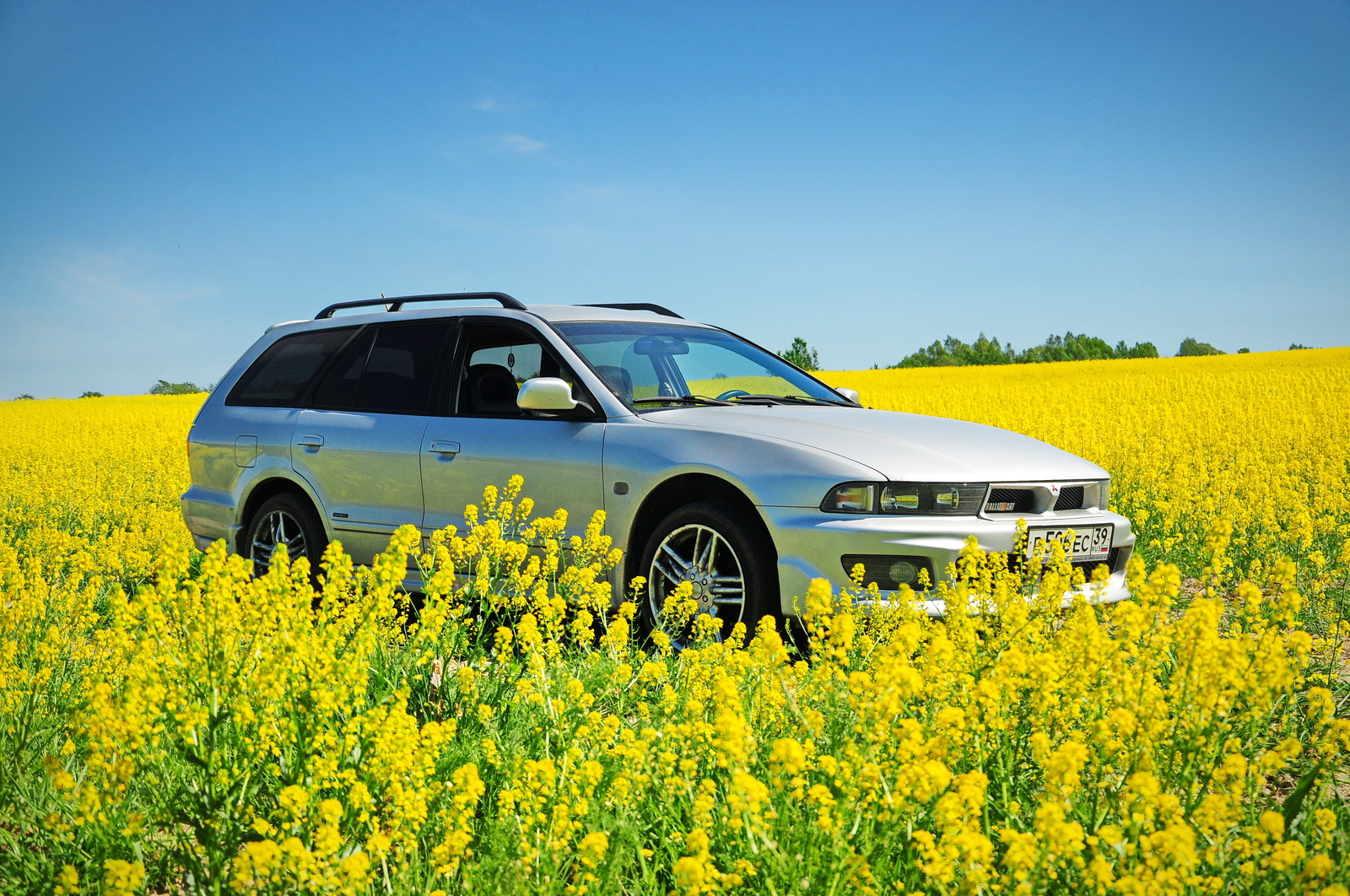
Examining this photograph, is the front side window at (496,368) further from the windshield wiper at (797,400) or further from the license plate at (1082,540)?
the license plate at (1082,540)

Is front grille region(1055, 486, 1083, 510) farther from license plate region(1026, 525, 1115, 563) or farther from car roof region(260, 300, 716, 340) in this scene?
car roof region(260, 300, 716, 340)

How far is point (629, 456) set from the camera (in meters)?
4.52

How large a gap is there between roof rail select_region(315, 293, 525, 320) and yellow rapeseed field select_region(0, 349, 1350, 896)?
190 centimetres

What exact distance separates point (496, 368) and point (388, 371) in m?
0.77

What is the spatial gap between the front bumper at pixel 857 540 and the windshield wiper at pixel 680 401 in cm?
109

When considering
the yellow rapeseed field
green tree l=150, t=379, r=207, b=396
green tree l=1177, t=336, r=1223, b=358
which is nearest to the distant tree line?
green tree l=1177, t=336, r=1223, b=358

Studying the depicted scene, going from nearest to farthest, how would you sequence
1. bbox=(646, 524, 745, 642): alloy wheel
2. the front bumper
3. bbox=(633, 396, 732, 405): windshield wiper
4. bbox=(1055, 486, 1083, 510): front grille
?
the front bumper < bbox=(646, 524, 745, 642): alloy wheel < bbox=(1055, 486, 1083, 510): front grille < bbox=(633, 396, 732, 405): windshield wiper

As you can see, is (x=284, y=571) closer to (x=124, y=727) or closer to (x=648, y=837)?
(x=124, y=727)

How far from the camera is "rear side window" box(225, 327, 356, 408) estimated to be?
19.9 ft

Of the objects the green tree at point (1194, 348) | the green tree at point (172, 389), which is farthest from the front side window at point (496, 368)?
the green tree at point (1194, 348)

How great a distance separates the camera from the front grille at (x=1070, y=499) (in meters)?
4.27

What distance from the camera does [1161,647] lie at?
2508 millimetres

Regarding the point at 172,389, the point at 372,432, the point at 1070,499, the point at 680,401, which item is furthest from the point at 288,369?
the point at 172,389

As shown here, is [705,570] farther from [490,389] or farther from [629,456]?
[490,389]
